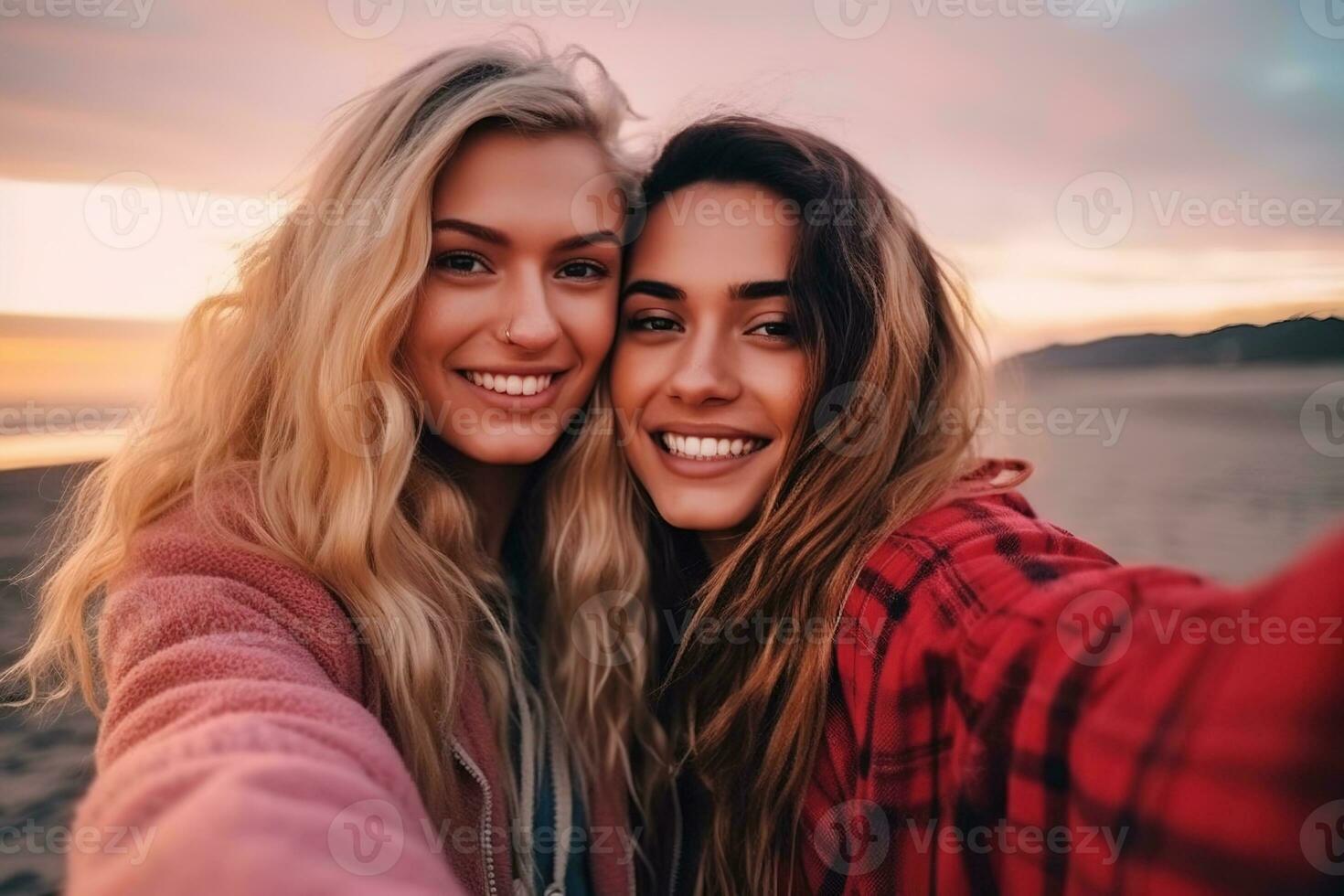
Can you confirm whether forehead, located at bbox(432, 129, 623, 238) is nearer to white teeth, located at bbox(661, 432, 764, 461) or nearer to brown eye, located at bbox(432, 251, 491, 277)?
brown eye, located at bbox(432, 251, 491, 277)

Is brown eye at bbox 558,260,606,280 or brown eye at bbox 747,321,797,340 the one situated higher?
brown eye at bbox 558,260,606,280

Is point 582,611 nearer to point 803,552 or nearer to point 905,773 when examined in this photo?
point 803,552

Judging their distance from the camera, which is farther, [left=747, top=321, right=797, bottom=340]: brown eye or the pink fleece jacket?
[left=747, top=321, right=797, bottom=340]: brown eye

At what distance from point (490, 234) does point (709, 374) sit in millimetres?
630

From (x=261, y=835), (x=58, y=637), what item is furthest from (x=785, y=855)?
(x=58, y=637)

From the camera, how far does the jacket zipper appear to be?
190cm

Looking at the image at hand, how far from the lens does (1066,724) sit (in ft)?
3.78

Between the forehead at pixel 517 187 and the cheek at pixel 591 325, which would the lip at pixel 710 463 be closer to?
the cheek at pixel 591 325

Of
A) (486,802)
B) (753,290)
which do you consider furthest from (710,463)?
(486,802)

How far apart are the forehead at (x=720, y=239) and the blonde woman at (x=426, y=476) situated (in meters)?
0.14

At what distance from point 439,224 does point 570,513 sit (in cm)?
90

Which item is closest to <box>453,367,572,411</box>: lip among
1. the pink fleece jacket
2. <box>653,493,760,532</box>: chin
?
<box>653,493,760,532</box>: chin

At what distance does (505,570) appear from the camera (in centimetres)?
262

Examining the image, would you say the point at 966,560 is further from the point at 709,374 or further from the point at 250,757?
the point at 250,757
